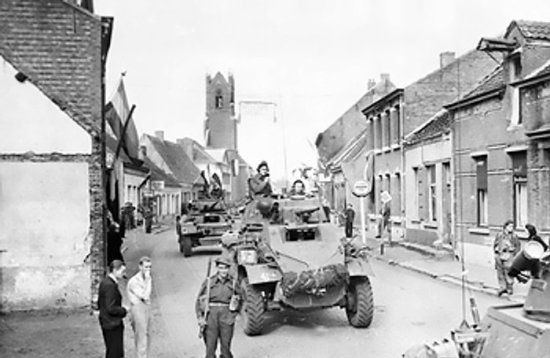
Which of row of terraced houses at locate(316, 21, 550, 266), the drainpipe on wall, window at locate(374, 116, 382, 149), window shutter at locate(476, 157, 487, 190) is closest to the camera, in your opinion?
row of terraced houses at locate(316, 21, 550, 266)

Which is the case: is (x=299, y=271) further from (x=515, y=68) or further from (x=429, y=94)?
(x=429, y=94)

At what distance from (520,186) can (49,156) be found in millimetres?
11234

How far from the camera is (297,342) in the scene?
1022cm

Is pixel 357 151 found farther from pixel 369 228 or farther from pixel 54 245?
pixel 54 245

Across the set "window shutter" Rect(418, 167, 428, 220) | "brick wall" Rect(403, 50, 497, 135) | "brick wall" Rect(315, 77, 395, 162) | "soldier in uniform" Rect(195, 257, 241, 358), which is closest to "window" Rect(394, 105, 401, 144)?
"brick wall" Rect(403, 50, 497, 135)

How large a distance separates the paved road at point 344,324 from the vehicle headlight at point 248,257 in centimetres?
112

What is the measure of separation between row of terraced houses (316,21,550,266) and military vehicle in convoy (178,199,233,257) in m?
6.24

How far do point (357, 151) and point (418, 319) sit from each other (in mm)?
30794

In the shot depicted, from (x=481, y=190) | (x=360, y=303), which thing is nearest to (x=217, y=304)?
(x=360, y=303)

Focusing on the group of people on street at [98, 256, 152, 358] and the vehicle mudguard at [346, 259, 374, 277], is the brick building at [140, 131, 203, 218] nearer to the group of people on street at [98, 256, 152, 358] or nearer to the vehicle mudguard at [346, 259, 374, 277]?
the vehicle mudguard at [346, 259, 374, 277]

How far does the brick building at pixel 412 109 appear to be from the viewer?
25.5 metres

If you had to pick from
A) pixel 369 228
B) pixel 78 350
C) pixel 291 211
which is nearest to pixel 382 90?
pixel 369 228

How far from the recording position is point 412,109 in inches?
1041

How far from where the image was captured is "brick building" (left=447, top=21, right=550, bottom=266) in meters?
16.1
